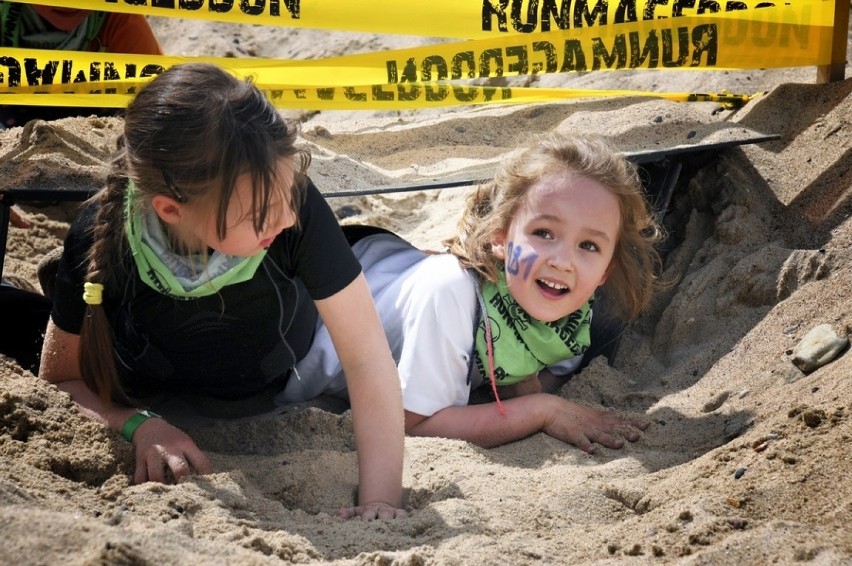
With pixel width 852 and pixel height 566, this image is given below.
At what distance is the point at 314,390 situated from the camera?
3.12 m

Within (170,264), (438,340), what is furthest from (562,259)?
(170,264)

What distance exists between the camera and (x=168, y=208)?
232cm

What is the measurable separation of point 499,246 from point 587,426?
2.00 feet

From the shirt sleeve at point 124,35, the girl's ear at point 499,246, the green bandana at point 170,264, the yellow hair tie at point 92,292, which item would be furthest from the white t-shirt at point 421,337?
the shirt sleeve at point 124,35

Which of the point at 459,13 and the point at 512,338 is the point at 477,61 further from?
the point at 512,338

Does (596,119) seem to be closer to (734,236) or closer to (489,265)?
(734,236)

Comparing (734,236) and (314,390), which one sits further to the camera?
(734,236)

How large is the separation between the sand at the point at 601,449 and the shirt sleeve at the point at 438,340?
17 cm

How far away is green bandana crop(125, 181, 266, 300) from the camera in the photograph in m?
2.48

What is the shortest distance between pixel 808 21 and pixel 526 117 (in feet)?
4.06

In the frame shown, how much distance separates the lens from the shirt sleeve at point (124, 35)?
16.0ft

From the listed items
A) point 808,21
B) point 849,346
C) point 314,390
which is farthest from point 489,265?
point 808,21

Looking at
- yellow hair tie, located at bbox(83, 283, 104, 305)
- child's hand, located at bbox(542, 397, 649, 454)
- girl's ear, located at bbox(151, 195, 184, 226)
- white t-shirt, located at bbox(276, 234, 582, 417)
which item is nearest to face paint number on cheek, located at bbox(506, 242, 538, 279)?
white t-shirt, located at bbox(276, 234, 582, 417)

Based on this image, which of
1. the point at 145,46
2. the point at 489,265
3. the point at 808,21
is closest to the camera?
the point at 489,265
